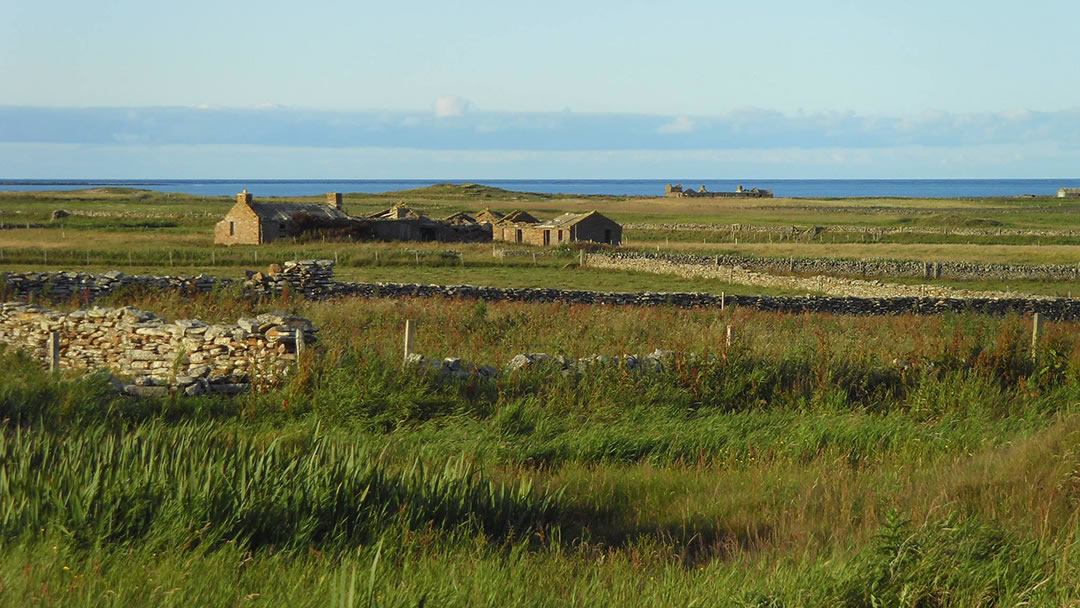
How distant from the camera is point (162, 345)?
15.5m

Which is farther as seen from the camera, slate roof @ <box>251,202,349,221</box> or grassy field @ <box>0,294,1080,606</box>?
slate roof @ <box>251,202,349,221</box>

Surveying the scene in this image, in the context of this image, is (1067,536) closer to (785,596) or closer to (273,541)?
(785,596)

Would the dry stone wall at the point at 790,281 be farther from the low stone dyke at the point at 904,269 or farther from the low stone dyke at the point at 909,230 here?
the low stone dyke at the point at 909,230

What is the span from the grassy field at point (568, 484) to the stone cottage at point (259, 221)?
166 ft

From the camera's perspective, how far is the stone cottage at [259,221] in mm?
65188

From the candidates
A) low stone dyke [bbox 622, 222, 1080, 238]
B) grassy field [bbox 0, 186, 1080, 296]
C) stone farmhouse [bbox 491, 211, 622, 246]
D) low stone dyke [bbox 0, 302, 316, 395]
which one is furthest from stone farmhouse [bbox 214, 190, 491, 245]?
low stone dyke [bbox 0, 302, 316, 395]

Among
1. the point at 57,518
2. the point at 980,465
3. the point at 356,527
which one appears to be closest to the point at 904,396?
the point at 980,465

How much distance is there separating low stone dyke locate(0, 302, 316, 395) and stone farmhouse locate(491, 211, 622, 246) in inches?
2063

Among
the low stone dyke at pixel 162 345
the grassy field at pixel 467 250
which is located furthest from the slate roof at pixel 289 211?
the low stone dyke at pixel 162 345

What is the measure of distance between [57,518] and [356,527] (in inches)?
67.5

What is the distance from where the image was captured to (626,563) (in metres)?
6.19

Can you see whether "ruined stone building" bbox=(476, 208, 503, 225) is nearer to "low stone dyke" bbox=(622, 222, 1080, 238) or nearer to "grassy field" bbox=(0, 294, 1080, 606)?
"low stone dyke" bbox=(622, 222, 1080, 238)

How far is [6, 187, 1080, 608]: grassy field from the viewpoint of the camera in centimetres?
544

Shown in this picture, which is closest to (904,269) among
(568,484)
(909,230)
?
(568,484)
